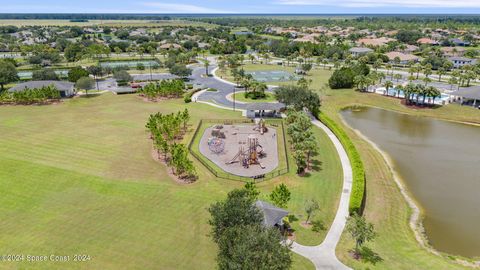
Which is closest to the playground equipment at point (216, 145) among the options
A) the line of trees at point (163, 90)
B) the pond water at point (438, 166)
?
the pond water at point (438, 166)

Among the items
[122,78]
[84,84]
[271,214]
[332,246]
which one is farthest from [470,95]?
[84,84]

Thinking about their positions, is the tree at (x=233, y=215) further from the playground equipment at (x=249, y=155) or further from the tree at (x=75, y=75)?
the tree at (x=75, y=75)

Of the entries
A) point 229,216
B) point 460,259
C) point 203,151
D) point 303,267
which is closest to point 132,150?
point 203,151

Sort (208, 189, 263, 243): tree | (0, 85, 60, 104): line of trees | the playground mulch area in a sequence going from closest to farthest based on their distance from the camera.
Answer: (208, 189, 263, 243): tree < the playground mulch area < (0, 85, 60, 104): line of trees

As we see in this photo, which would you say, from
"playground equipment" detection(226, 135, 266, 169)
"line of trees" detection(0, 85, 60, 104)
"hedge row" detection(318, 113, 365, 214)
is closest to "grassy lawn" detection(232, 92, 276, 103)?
"hedge row" detection(318, 113, 365, 214)

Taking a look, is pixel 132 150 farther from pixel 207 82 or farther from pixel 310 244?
pixel 207 82

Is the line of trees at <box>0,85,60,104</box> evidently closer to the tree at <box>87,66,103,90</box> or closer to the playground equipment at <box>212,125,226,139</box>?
the tree at <box>87,66,103,90</box>
